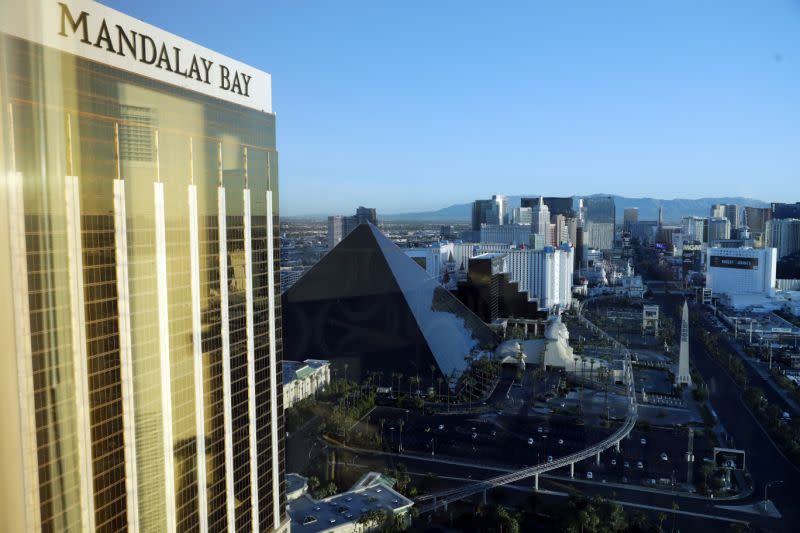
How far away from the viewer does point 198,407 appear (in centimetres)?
351

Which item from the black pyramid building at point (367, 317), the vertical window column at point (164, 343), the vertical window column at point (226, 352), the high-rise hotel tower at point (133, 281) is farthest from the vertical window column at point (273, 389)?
the black pyramid building at point (367, 317)

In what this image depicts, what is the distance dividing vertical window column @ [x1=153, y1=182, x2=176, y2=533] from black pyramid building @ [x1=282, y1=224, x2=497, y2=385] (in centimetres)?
777

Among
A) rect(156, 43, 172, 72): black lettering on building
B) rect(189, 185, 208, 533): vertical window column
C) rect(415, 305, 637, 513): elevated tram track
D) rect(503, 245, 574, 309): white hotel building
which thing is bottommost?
rect(415, 305, 637, 513): elevated tram track

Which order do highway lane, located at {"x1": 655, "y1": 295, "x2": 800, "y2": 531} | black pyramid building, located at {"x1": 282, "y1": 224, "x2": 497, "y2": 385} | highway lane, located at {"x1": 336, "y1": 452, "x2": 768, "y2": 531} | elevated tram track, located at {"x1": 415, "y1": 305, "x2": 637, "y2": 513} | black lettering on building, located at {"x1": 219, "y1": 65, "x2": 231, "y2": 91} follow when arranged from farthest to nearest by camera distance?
black pyramid building, located at {"x1": 282, "y1": 224, "x2": 497, "y2": 385}, highway lane, located at {"x1": 655, "y1": 295, "x2": 800, "y2": 531}, elevated tram track, located at {"x1": 415, "y1": 305, "x2": 637, "y2": 513}, highway lane, located at {"x1": 336, "y1": 452, "x2": 768, "y2": 531}, black lettering on building, located at {"x1": 219, "y1": 65, "x2": 231, "y2": 91}

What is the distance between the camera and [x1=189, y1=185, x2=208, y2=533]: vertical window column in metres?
3.39

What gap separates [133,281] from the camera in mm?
2938

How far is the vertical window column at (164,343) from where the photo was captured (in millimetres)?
3074

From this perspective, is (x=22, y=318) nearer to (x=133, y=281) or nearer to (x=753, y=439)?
(x=133, y=281)

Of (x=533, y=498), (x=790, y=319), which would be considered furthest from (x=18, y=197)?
(x=790, y=319)

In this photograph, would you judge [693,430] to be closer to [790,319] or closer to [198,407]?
[198,407]

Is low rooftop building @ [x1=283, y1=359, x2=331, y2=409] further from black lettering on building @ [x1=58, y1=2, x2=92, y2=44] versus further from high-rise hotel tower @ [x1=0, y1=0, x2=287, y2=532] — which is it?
black lettering on building @ [x1=58, y1=2, x2=92, y2=44]

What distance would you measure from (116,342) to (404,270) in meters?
9.26

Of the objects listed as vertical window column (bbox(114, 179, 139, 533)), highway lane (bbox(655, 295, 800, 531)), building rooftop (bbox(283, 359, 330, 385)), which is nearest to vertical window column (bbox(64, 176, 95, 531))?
vertical window column (bbox(114, 179, 139, 533))

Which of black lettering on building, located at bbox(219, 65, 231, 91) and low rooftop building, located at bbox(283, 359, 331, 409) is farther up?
black lettering on building, located at bbox(219, 65, 231, 91)
